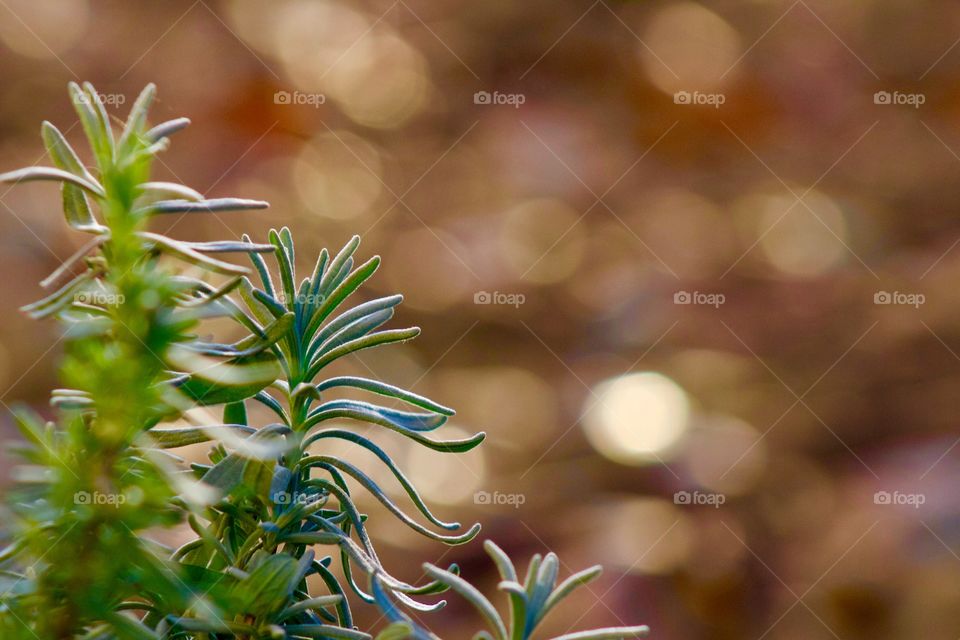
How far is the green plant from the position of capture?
16 centimetres

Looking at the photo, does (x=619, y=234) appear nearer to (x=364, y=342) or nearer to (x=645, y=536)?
(x=645, y=536)

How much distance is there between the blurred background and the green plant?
134 cm

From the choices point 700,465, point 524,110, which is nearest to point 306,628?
point 700,465

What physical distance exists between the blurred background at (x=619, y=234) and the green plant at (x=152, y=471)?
4.40 ft

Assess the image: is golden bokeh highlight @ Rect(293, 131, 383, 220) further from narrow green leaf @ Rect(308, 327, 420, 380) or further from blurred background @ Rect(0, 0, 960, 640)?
narrow green leaf @ Rect(308, 327, 420, 380)

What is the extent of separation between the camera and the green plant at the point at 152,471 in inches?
6.4

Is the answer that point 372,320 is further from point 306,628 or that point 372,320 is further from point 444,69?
point 444,69

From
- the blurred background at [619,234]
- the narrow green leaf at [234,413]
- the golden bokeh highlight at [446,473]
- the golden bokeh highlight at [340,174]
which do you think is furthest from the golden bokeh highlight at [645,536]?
the narrow green leaf at [234,413]

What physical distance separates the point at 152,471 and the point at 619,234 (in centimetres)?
167

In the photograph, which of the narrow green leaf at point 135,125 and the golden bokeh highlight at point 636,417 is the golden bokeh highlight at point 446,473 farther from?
the narrow green leaf at point 135,125

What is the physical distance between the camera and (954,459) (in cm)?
151

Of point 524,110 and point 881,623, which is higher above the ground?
point 524,110

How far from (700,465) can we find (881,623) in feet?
1.30

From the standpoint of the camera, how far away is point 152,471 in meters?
0.17
